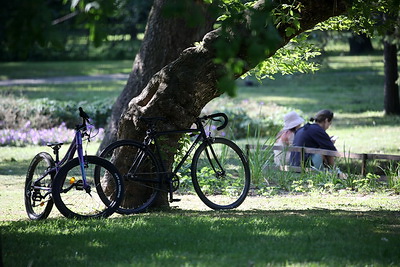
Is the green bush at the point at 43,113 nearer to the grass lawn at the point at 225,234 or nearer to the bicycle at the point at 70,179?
the grass lawn at the point at 225,234

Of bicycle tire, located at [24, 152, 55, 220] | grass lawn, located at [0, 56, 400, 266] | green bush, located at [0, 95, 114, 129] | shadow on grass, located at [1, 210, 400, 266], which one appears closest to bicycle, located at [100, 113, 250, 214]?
grass lawn, located at [0, 56, 400, 266]

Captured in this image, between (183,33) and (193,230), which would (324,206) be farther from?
(183,33)

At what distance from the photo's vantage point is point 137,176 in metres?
7.46

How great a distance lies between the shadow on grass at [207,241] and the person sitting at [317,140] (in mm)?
3698

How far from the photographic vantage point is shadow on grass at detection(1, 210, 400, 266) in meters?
5.24

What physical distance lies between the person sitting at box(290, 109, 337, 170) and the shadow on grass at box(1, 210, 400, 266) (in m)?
3.70

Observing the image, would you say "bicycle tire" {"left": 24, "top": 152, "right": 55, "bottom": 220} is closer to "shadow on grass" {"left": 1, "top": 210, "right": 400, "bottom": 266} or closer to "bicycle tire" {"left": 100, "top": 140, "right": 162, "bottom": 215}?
"shadow on grass" {"left": 1, "top": 210, "right": 400, "bottom": 266}

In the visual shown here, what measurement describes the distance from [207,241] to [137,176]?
1887mm

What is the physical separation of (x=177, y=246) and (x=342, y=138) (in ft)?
35.0

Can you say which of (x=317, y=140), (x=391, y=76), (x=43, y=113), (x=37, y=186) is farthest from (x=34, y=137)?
(x=391, y=76)

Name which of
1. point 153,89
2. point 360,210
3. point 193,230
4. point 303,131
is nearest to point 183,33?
point 303,131

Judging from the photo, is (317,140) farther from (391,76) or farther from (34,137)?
(391,76)

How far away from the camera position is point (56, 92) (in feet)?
82.5

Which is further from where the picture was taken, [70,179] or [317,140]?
[317,140]
